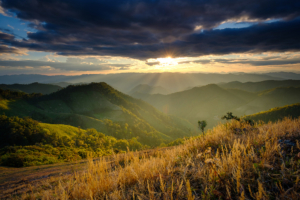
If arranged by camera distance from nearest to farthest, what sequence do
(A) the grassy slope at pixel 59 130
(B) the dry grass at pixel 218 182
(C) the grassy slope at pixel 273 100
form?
(B) the dry grass at pixel 218 182, (A) the grassy slope at pixel 59 130, (C) the grassy slope at pixel 273 100

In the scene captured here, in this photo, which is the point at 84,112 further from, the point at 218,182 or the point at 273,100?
the point at 273,100

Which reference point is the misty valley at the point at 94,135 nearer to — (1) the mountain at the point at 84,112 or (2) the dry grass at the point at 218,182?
(1) the mountain at the point at 84,112

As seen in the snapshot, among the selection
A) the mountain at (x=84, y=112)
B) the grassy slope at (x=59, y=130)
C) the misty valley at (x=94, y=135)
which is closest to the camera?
the misty valley at (x=94, y=135)

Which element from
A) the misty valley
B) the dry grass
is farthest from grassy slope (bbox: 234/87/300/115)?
the dry grass

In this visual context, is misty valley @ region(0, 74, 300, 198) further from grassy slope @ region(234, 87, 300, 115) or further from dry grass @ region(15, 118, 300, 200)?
grassy slope @ region(234, 87, 300, 115)

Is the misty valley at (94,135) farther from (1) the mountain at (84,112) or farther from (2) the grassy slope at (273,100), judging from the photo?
(2) the grassy slope at (273,100)

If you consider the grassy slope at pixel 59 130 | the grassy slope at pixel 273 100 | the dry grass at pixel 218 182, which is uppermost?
the dry grass at pixel 218 182

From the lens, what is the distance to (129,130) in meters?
90.2

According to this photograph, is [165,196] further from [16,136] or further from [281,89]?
[281,89]

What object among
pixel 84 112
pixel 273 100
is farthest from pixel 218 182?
pixel 273 100

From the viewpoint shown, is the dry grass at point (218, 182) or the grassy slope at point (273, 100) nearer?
the dry grass at point (218, 182)

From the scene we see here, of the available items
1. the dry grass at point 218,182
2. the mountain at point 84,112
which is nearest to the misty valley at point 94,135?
the mountain at point 84,112

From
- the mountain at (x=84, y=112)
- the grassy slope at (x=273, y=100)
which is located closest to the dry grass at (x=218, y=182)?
the mountain at (x=84, y=112)

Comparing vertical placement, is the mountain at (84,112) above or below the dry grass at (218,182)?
below
